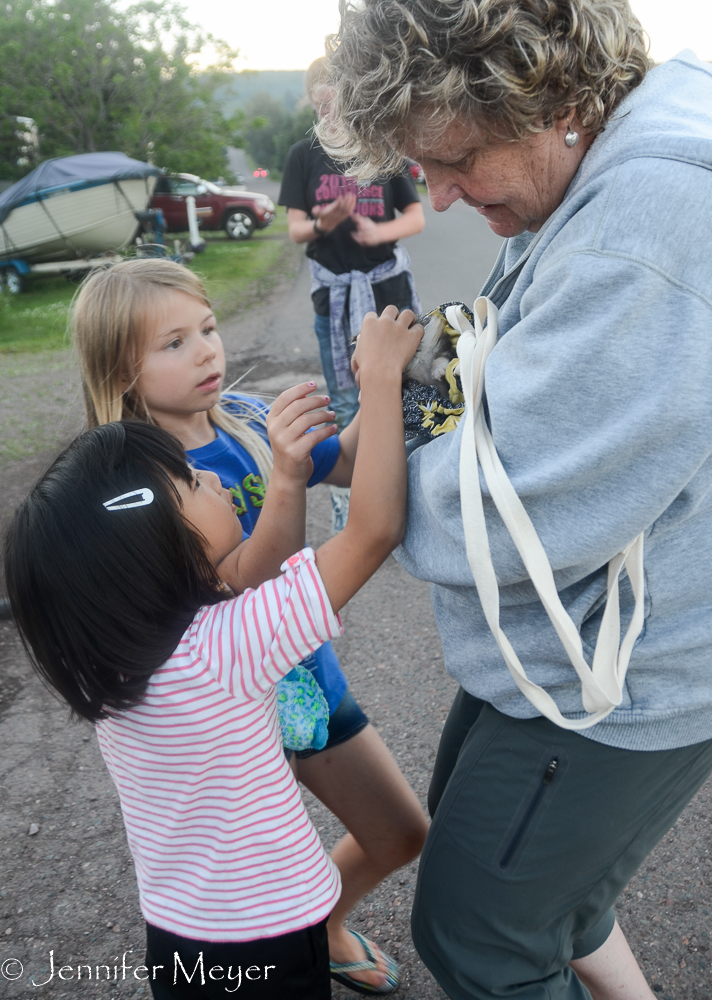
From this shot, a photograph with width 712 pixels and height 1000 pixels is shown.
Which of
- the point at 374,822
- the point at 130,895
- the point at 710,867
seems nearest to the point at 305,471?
the point at 374,822

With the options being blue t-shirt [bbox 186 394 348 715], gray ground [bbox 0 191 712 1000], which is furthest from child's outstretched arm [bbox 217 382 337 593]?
gray ground [bbox 0 191 712 1000]

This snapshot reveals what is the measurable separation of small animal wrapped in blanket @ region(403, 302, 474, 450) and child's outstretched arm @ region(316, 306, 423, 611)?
28 millimetres

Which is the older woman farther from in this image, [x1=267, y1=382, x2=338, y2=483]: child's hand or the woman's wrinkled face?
[x1=267, y1=382, x2=338, y2=483]: child's hand

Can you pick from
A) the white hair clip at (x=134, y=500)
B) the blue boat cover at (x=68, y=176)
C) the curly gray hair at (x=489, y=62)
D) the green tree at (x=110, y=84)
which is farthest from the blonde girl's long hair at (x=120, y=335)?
the green tree at (x=110, y=84)

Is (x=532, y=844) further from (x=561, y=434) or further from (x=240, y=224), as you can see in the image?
(x=240, y=224)

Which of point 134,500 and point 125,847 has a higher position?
point 134,500

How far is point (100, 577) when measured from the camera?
131 cm

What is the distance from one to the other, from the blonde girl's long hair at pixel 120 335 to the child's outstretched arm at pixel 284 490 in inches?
16.9

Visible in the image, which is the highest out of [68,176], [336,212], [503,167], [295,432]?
[503,167]

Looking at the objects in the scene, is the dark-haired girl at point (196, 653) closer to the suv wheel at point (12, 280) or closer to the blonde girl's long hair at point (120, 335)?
the blonde girl's long hair at point (120, 335)

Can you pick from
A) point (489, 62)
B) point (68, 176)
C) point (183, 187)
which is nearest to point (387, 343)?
point (489, 62)

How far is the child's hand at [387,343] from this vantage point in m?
1.34

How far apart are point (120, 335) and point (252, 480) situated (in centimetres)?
Result: 46

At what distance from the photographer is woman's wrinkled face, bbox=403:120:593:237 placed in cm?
117
